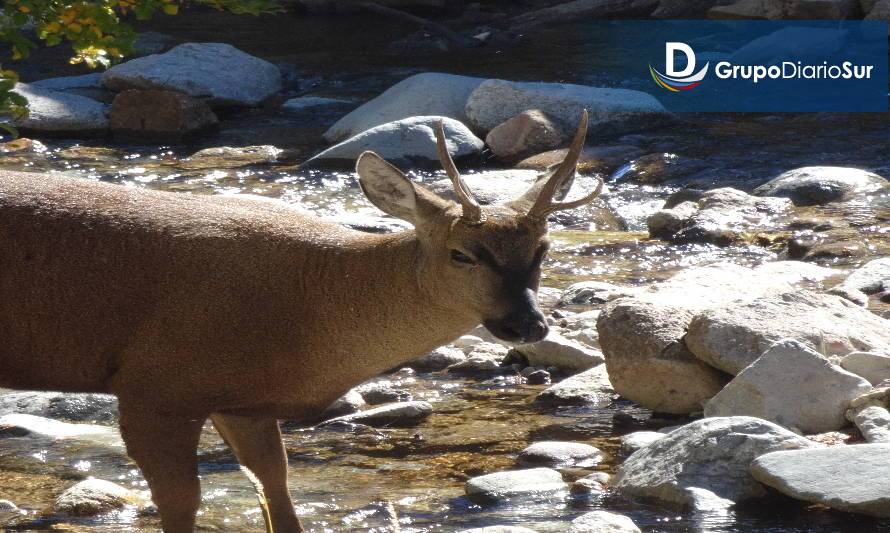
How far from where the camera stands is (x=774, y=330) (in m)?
7.57

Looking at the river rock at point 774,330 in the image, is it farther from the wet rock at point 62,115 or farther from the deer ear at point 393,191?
the wet rock at point 62,115

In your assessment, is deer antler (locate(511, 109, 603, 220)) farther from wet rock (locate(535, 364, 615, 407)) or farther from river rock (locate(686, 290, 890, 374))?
A: wet rock (locate(535, 364, 615, 407))

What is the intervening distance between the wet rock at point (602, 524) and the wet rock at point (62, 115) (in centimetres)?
1271

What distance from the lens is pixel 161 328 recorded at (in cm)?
540

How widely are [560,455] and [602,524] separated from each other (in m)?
1.44

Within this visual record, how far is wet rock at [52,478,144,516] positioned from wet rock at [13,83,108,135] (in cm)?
1109

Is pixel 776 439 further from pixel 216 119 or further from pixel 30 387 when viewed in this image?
pixel 216 119

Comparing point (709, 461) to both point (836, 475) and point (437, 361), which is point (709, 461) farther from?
point (437, 361)

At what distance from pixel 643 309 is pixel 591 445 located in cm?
105

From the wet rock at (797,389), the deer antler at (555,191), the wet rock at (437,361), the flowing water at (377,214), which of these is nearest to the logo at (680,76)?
the flowing water at (377,214)

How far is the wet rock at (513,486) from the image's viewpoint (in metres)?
6.42

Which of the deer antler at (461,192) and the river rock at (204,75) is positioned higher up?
the river rock at (204,75)

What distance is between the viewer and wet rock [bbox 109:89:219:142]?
1716 cm

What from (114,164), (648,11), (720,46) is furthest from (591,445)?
(648,11)
